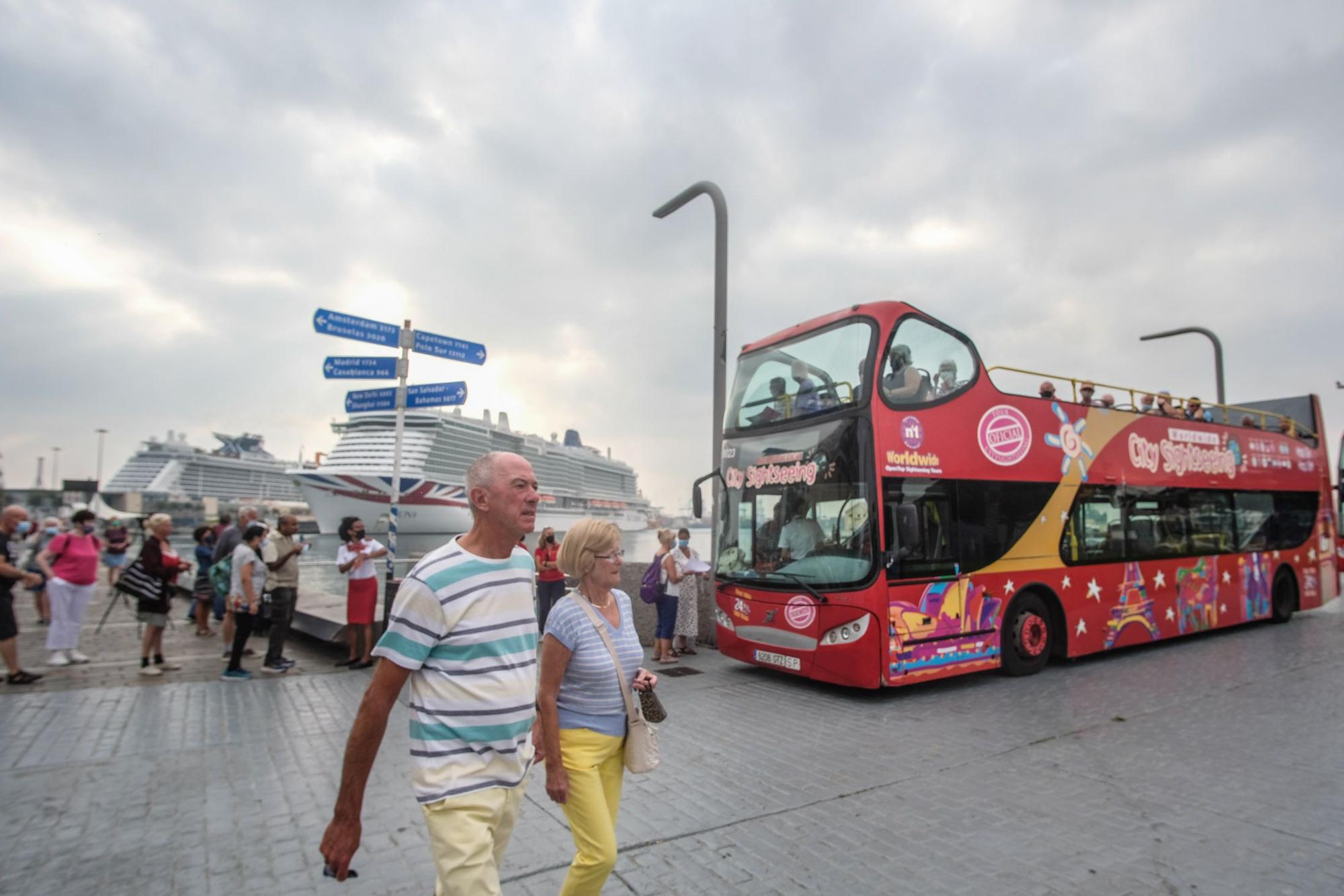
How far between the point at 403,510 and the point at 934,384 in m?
49.8

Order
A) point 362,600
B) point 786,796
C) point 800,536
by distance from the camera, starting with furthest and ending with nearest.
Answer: point 362,600 < point 800,536 < point 786,796

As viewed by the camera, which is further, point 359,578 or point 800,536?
point 359,578

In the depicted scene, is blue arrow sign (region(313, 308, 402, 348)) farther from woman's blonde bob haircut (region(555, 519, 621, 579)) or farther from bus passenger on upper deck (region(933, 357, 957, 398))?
woman's blonde bob haircut (region(555, 519, 621, 579))

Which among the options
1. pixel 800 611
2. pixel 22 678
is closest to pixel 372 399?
pixel 22 678

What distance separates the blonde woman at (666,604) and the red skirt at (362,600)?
316 cm

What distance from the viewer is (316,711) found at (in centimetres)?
627

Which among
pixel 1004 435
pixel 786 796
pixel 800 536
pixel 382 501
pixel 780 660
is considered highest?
pixel 1004 435

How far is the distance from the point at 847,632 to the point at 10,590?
756 centimetres

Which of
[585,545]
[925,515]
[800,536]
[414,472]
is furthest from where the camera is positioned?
[414,472]

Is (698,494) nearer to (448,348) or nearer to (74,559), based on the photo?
(448,348)

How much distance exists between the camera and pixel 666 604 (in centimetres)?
897

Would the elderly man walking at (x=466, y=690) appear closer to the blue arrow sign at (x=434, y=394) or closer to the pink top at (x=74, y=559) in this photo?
the blue arrow sign at (x=434, y=394)

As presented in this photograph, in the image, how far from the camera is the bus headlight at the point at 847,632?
21.7 ft

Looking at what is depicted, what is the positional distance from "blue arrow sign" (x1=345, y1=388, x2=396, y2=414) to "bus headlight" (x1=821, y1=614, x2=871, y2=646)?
219 inches
